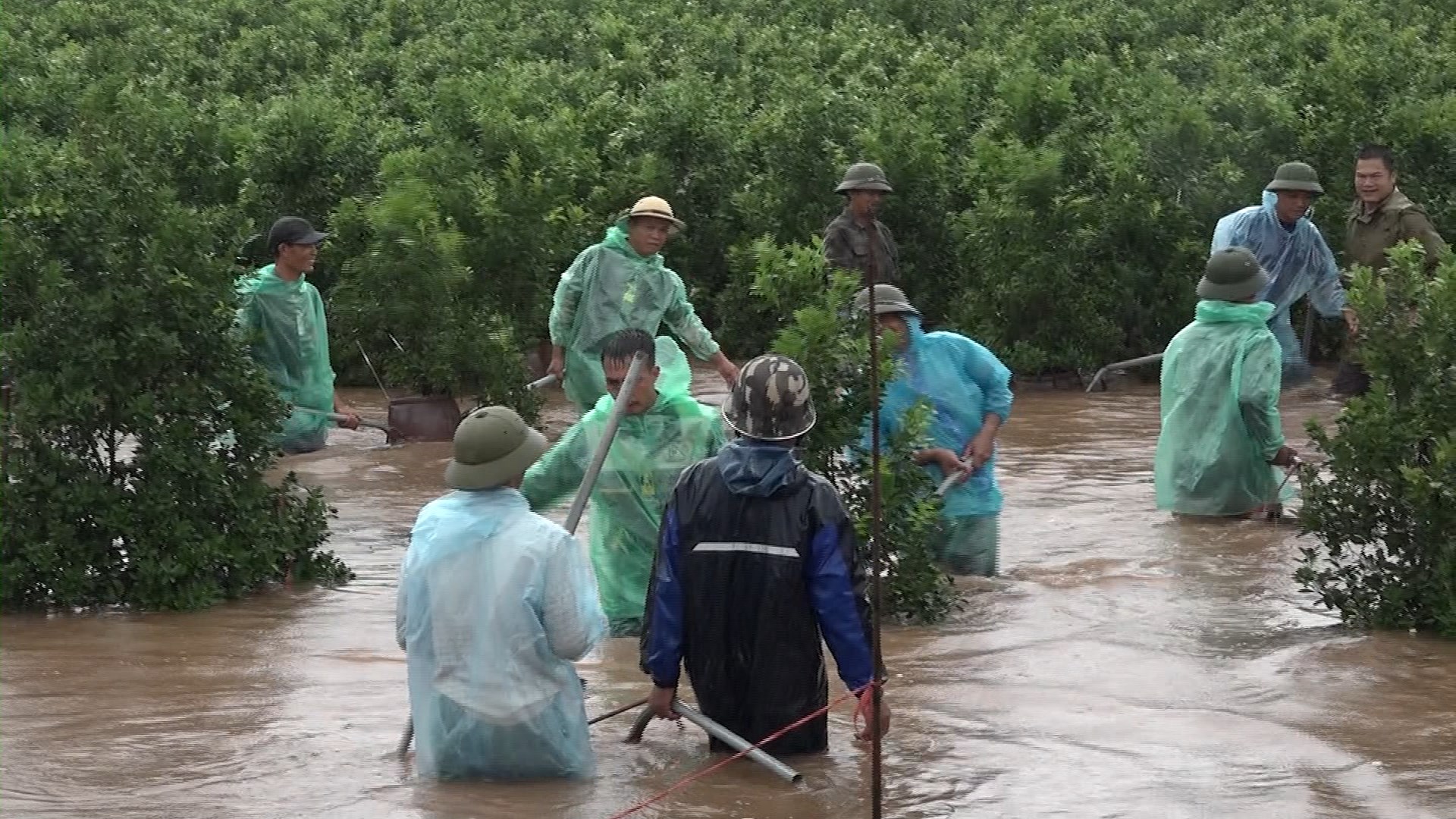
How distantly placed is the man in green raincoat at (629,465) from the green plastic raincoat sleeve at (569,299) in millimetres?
3340

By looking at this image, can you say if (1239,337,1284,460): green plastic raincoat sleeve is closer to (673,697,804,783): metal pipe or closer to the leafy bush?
(673,697,804,783): metal pipe

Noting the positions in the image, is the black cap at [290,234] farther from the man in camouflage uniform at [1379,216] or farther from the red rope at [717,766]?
the man in camouflage uniform at [1379,216]

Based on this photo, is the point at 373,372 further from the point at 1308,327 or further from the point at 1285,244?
the point at 1308,327

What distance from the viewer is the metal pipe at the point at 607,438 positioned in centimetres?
691

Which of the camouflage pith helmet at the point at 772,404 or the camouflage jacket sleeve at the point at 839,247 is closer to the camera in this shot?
the camouflage pith helmet at the point at 772,404

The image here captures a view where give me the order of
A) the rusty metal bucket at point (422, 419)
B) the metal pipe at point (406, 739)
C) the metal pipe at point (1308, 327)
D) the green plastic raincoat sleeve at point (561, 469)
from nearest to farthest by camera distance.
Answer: the metal pipe at point (406, 739) → the green plastic raincoat sleeve at point (561, 469) → the rusty metal bucket at point (422, 419) → the metal pipe at point (1308, 327)

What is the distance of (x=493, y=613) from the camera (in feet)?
20.1

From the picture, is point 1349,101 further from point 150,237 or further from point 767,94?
point 150,237

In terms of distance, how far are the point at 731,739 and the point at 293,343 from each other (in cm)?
585

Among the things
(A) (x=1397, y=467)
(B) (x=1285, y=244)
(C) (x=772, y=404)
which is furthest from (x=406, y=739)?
(B) (x=1285, y=244)

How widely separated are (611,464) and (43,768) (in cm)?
226

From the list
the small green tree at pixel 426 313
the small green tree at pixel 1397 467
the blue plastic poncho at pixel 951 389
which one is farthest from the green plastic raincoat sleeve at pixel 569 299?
the small green tree at pixel 1397 467

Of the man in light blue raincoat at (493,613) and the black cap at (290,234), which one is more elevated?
the black cap at (290,234)

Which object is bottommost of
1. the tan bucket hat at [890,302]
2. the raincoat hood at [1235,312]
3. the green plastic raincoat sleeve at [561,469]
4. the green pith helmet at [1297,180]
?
the green plastic raincoat sleeve at [561,469]
